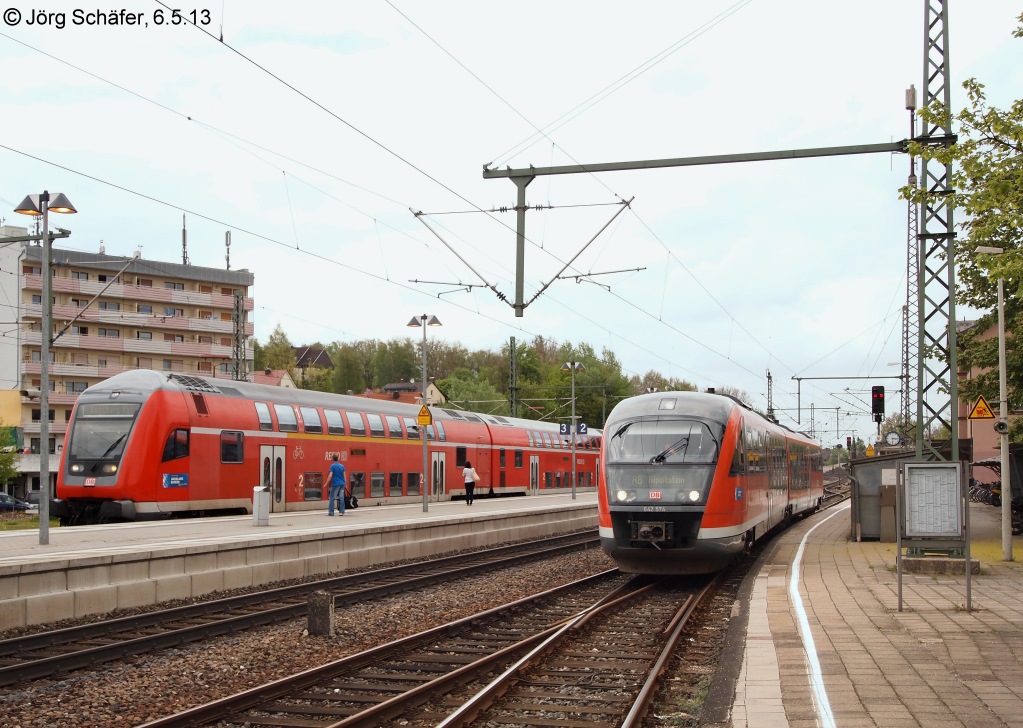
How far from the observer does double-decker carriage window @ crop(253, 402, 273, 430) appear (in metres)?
25.7

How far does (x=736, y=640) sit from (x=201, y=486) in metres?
16.2

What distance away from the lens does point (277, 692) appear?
346 inches

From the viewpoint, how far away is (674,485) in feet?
51.5

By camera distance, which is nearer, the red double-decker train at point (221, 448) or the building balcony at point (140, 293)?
the red double-decker train at point (221, 448)

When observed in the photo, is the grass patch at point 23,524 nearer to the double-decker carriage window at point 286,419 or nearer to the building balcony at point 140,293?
the double-decker carriage window at point 286,419

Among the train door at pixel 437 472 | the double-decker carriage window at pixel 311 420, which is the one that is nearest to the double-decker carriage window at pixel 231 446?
the double-decker carriage window at pixel 311 420

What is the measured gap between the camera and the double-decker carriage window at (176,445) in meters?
22.4

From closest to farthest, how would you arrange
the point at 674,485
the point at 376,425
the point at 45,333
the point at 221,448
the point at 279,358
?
the point at 674,485 < the point at 45,333 < the point at 221,448 < the point at 376,425 < the point at 279,358

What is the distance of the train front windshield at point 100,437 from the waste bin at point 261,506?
339 centimetres

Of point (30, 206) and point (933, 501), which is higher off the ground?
point (30, 206)

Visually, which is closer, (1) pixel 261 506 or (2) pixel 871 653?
(2) pixel 871 653

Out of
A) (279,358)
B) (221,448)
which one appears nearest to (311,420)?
(221,448)

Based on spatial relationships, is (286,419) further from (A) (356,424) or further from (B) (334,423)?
(A) (356,424)

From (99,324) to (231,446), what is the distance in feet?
173
